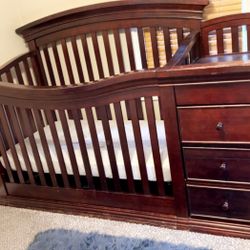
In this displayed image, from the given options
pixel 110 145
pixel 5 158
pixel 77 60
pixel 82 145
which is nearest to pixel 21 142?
pixel 5 158

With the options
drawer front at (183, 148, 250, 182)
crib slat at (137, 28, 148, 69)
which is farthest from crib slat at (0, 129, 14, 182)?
drawer front at (183, 148, 250, 182)

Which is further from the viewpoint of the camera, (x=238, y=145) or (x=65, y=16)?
(x=65, y=16)

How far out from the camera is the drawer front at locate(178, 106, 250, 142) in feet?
4.39

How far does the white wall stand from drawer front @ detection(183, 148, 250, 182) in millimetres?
1328

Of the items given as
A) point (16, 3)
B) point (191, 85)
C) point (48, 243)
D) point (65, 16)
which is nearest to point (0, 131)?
point (48, 243)

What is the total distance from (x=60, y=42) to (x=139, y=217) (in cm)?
128

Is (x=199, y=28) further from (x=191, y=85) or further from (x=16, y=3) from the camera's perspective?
(x=16, y=3)

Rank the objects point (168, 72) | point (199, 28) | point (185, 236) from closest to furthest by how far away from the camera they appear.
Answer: point (168, 72)
point (185, 236)
point (199, 28)

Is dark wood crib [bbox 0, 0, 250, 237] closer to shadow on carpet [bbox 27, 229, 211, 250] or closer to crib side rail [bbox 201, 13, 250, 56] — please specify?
crib side rail [bbox 201, 13, 250, 56]

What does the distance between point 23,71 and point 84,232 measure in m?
1.23

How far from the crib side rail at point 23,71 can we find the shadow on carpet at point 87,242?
102 centimetres

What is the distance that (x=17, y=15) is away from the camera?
7.86 feet

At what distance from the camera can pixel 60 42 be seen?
2.31 metres

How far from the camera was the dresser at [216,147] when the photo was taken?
4.34ft
